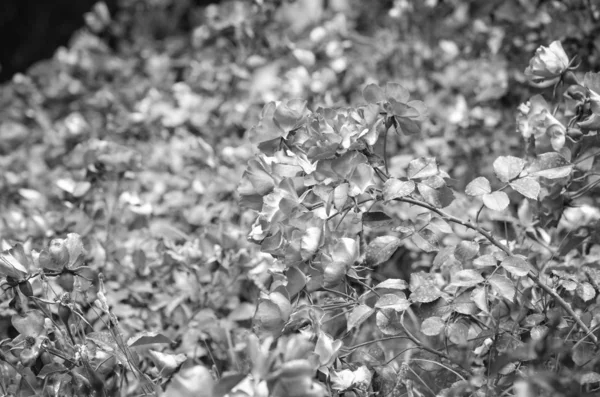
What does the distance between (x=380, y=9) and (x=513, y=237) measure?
1.79 meters

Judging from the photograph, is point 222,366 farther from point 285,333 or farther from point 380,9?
point 380,9

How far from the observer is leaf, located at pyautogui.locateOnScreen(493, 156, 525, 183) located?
3.22ft

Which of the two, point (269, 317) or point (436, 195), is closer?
point (269, 317)

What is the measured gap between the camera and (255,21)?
82.0 inches

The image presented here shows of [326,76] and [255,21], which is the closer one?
[326,76]

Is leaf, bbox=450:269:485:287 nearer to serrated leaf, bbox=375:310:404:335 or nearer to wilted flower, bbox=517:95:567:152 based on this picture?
serrated leaf, bbox=375:310:404:335

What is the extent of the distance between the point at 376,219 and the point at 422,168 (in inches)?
4.2

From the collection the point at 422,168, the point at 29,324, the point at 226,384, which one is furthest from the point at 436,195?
the point at 29,324

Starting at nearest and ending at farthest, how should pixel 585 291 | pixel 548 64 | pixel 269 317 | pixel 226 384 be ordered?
pixel 226 384 → pixel 269 317 → pixel 585 291 → pixel 548 64

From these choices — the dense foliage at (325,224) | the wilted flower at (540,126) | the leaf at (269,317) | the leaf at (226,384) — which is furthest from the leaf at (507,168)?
the leaf at (226,384)

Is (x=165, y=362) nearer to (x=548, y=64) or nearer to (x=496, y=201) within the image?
(x=496, y=201)

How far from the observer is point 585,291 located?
968 millimetres

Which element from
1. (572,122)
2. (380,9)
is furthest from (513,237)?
(380,9)

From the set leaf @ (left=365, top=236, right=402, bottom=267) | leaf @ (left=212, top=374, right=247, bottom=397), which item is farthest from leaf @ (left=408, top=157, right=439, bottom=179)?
leaf @ (left=212, top=374, right=247, bottom=397)
